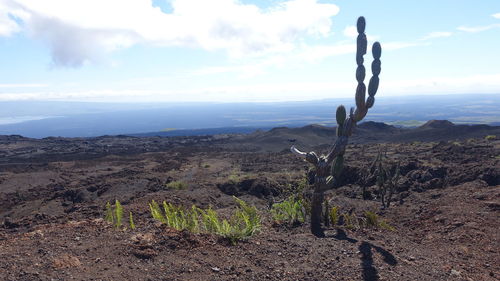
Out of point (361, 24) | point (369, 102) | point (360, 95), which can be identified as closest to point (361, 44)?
point (361, 24)

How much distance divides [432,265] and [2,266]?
18.6ft

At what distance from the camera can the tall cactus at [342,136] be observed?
24.1 ft

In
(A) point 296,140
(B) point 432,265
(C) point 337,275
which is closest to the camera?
(C) point 337,275

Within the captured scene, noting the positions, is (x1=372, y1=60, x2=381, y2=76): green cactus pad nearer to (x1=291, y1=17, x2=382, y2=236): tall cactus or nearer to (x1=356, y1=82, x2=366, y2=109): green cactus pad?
(x1=291, y1=17, x2=382, y2=236): tall cactus

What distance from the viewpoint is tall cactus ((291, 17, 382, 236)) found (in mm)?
7336

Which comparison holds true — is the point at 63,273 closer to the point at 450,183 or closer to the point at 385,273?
the point at 385,273

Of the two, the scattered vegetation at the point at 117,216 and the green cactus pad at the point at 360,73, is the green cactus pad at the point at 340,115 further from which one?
the scattered vegetation at the point at 117,216

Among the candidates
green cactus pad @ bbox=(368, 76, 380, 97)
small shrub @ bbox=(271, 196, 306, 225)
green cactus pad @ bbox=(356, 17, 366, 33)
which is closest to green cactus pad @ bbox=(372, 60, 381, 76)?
green cactus pad @ bbox=(368, 76, 380, 97)

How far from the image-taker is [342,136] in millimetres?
7613

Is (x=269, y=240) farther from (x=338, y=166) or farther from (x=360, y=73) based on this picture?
(x=360, y=73)

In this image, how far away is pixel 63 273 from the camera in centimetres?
432

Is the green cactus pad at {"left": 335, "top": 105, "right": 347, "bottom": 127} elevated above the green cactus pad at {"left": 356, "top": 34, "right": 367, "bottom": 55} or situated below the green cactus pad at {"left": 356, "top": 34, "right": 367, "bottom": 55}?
below

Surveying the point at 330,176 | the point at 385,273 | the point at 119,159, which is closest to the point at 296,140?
the point at 119,159

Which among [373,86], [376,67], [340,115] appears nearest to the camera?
[373,86]
